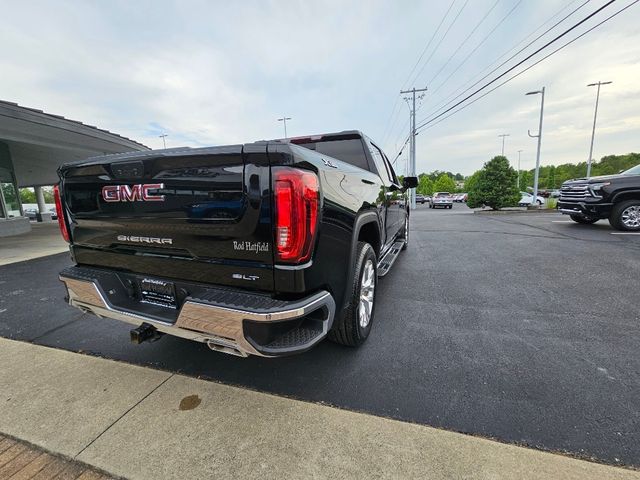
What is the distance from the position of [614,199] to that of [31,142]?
1896 centimetres

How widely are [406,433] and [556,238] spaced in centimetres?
775

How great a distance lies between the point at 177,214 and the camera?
1920 mm

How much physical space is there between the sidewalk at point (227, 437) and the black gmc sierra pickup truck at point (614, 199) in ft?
29.4

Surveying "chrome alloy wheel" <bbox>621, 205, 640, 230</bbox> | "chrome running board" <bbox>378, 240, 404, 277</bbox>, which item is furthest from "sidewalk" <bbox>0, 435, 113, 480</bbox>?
"chrome alloy wheel" <bbox>621, 205, 640, 230</bbox>

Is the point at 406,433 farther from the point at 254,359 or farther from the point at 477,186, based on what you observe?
the point at 477,186

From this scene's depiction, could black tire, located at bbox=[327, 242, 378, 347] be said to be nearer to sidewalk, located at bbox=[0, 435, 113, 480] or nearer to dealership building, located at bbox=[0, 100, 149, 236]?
sidewalk, located at bbox=[0, 435, 113, 480]

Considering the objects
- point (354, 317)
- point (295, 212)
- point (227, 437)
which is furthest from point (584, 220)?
point (227, 437)

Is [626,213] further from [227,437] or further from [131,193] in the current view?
[131,193]

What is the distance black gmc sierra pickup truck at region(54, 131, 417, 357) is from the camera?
169cm

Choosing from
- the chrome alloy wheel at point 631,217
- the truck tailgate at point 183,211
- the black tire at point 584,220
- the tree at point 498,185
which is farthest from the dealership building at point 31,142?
the tree at point 498,185

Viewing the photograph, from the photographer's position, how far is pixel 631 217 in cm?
783

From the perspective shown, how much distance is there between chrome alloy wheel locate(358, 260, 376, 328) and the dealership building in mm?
A: 10609

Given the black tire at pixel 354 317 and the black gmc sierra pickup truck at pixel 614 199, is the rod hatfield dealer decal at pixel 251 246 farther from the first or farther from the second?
the black gmc sierra pickup truck at pixel 614 199

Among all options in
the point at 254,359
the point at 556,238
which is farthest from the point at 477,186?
the point at 254,359
